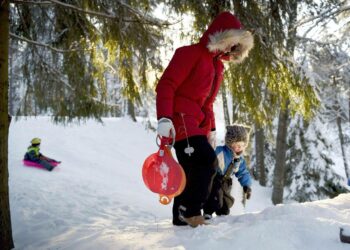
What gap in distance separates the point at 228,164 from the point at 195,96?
1.11 meters

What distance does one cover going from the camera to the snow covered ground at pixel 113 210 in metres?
2.70

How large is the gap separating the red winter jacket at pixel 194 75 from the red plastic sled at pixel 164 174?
26 centimetres

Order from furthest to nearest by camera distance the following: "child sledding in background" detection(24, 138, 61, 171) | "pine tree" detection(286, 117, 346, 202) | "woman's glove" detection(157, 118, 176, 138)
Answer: "pine tree" detection(286, 117, 346, 202)
"child sledding in background" detection(24, 138, 61, 171)
"woman's glove" detection(157, 118, 176, 138)

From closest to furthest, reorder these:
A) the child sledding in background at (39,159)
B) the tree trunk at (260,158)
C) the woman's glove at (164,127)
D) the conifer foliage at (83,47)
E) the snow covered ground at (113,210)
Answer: the snow covered ground at (113,210) < the woman's glove at (164,127) < the conifer foliage at (83,47) < the child sledding in background at (39,159) < the tree trunk at (260,158)

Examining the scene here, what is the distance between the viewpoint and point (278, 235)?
2604mm

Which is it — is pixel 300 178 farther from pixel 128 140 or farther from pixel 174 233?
pixel 174 233

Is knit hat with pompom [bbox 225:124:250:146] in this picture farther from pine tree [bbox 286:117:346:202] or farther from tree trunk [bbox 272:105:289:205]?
pine tree [bbox 286:117:346:202]

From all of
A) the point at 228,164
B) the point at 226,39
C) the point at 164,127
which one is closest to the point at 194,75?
the point at 226,39

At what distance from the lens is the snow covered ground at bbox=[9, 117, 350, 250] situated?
8.84 feet

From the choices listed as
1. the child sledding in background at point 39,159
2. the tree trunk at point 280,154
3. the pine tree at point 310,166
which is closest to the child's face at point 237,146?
the child sledding in background at point 39,159

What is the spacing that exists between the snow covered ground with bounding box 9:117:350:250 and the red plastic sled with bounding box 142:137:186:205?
13.7 inches

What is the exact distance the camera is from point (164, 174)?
3244mm

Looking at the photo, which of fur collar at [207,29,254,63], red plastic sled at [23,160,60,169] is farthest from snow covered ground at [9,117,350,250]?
fur collar at [207,29,254,63]

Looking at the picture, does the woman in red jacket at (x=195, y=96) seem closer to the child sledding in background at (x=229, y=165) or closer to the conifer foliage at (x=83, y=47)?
the child sledding in background at (x=229, y=165)
